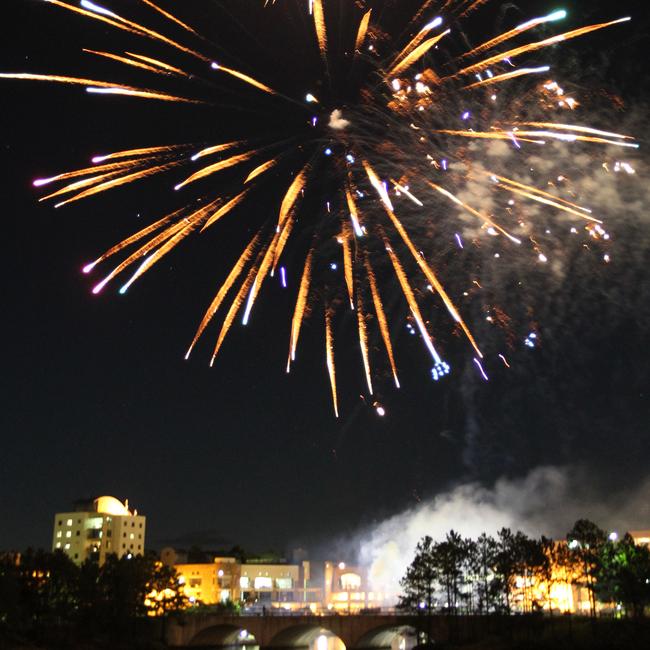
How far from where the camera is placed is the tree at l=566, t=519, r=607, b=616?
63.1 meters

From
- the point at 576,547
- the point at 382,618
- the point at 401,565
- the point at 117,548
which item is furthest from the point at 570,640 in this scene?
the point at 117,548

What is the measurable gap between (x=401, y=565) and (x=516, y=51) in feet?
404

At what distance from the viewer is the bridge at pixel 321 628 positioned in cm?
6794

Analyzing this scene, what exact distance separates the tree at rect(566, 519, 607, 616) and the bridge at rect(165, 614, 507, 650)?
7598 mm

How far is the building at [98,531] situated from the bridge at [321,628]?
47.5 m

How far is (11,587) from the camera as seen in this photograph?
212 ft

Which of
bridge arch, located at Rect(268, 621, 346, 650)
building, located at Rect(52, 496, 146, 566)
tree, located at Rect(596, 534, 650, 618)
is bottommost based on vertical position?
bridge arch, located at Rect(268, 621, 346, 650)

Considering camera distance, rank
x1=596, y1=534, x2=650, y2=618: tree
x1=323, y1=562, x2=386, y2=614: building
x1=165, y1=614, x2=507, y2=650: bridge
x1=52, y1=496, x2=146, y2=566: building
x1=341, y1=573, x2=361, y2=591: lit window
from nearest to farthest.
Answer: x1=596, y1=534, x2=650, y2=618: tree, x1=165, y1=614, x2=507, y2=650: bridge, x1=52, y1=496, x2=146, y2=566: building, x1=323, y1=562, x2=386, y2=614: building, x1=341, y1=573, x2=361, y2=591: lit window

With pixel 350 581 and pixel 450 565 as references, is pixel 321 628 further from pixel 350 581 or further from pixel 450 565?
pixel 350 581

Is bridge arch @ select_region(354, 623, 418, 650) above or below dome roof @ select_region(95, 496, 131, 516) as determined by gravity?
below

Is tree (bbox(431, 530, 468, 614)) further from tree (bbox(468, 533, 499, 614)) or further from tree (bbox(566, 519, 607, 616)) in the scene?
tree (bbox(566, 519, 607, 616))

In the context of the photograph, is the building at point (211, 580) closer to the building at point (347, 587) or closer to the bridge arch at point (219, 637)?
the building at point (347, 587)

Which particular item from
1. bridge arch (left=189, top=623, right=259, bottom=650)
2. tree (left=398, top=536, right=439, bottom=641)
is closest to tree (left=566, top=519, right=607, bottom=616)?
tree (left=398, top=536, right=439, bottom=641)

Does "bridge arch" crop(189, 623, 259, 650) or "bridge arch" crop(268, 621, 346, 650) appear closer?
"bridge arch" crop(268, 621, 346, 650)
